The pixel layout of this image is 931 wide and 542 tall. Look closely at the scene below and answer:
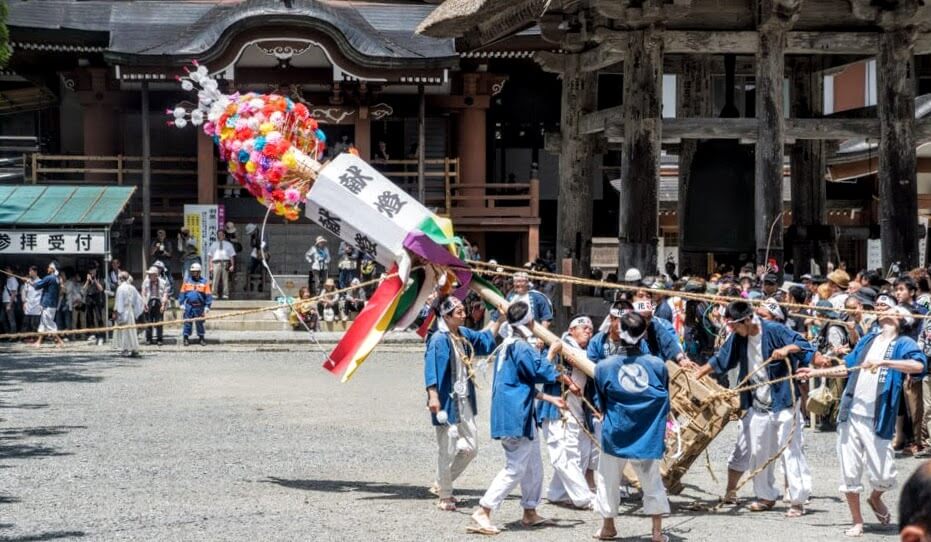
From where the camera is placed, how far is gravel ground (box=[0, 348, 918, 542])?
8383 millimetres

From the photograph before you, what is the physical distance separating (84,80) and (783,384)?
21.8 metres

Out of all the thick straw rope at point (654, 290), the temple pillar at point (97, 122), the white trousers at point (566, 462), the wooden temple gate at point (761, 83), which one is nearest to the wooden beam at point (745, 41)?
the wooden temple gate at point (761, 83)

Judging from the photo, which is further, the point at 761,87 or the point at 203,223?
the point at 203,223

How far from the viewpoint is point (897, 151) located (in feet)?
51.6

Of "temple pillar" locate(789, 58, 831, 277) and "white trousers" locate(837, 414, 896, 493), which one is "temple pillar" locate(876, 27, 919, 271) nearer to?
"temple pillar" locate(789, 58, 831, 277)

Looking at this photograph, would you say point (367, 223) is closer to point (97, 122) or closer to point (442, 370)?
point (442, 370)

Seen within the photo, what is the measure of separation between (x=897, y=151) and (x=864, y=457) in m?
8.21

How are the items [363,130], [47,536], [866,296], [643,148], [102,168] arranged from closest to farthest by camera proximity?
[47,536] < [866,296] < [643,148] < [102,168] < [363,130]

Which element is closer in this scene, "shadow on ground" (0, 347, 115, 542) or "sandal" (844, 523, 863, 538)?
"sandal" (844, 523, 863, 538)

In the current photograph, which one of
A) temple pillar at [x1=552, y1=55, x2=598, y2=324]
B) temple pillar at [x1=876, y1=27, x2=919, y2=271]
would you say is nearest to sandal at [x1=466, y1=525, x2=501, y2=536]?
temple pillar at [x1=876, y1=27, x2=919, y2=271]

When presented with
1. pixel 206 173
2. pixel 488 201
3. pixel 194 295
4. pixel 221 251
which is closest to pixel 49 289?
pixel 194 295

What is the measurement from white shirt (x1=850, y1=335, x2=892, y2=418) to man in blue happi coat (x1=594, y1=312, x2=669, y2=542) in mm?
1322

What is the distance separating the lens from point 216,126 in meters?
10.1

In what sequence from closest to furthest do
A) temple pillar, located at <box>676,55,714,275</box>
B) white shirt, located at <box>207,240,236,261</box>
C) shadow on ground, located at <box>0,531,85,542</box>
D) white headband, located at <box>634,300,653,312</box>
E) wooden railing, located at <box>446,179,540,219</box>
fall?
shadow on ground, located at <box>0,531,85,542</box> < white headband, located at <box>634,300,653,312</box> < temple pillar, located at <box>676,55,714,275</box> < white shirt, located at <box>207,240,236,261</box> < wooden railing, located at <box>446,179,540,219</box>
